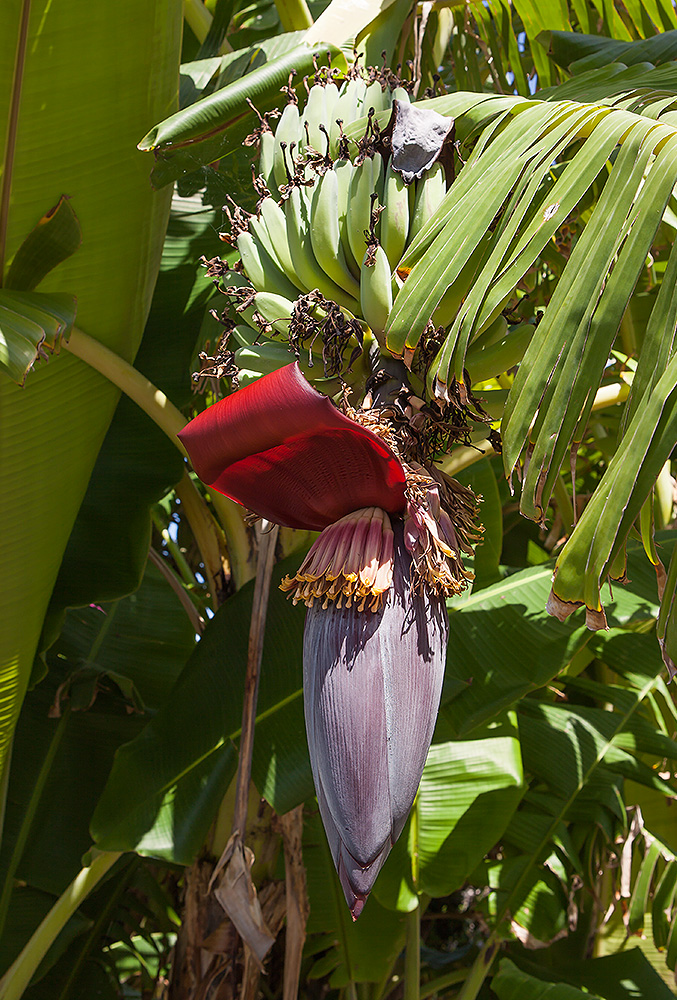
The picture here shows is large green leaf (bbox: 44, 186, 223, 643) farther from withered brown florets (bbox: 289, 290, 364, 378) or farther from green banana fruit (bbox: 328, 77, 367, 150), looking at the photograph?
withered brown florets (bbox: 289, 290, 364, 378)

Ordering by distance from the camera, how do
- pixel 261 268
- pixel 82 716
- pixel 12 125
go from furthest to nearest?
pixel 82 716
pixel 12 125
pixel 261 268

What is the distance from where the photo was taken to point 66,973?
3.95ft

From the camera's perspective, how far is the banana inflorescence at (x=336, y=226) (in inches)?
22.0

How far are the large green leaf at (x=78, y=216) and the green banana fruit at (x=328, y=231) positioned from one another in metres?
0.32

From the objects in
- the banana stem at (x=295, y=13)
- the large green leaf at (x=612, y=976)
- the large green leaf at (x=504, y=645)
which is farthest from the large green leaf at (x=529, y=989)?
the banana stem at (x=295, y=13)

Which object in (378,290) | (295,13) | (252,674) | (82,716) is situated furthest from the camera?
(82,716)

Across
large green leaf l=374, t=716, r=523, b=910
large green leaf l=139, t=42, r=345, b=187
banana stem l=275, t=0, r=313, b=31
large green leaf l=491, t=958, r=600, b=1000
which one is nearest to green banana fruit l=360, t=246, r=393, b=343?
large green leaf l=139, t=42, r=345, b=187

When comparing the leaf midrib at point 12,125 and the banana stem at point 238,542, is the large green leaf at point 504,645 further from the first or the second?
the leaf midrib at point 12,125

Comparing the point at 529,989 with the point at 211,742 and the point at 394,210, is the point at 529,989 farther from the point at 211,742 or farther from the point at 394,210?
the point at 394,210

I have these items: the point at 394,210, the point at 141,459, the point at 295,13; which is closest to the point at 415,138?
the point at 394,210

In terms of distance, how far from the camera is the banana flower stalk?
453mm

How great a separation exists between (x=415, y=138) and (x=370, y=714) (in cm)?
42

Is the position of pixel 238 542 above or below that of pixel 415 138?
A: below

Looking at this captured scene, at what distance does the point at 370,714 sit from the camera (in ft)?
1.49
